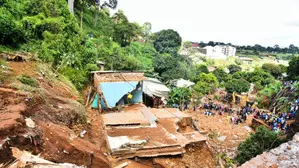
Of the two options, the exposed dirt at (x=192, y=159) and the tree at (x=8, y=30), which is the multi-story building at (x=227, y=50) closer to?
the tree at (x=8, y=30)

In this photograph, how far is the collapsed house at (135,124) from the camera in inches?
277

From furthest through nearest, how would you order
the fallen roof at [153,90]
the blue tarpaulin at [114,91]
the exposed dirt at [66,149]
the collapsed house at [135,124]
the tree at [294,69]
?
the tree at [294,69], the fallen roof at [153,90], the blue tarpaulin at [114,91], the collapsed house at [135,124], the exposed dirt at [66,149]

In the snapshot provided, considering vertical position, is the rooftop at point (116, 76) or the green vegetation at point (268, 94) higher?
the rooftop at point (116, 76)

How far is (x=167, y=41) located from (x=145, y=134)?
113ft

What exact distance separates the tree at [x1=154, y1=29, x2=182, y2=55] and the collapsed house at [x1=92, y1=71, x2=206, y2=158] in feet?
95.4

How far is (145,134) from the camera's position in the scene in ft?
26.1

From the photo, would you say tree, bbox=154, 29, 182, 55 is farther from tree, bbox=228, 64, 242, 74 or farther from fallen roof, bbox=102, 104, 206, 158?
fallen roof, bbox=102, 104, 206, 158

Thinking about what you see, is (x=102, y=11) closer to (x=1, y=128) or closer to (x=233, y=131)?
(x=233, y=131)

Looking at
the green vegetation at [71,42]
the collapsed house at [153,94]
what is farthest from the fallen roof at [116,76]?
the collapsed house at [153,94]

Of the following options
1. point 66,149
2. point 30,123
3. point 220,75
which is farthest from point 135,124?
point 220,75

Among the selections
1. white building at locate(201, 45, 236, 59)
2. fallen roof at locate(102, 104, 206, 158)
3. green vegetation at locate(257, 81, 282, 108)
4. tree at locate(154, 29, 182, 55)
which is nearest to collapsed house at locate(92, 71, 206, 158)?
fallen roof at locate(102, 104, 206, 158)

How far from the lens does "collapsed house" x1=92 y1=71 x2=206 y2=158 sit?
7.03 m

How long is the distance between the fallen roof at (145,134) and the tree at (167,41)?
30.7m

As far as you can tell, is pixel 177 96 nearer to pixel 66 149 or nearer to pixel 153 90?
pixel 153 90
